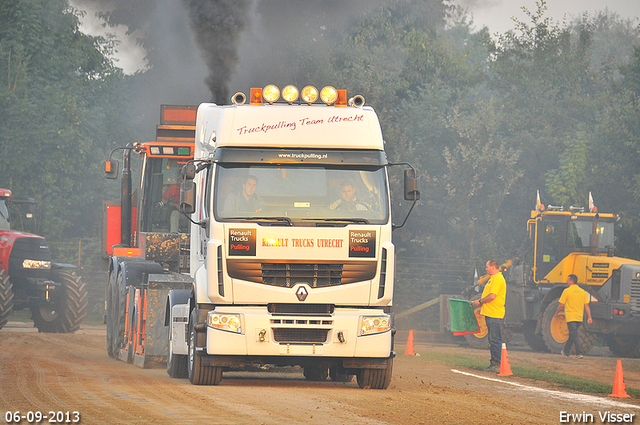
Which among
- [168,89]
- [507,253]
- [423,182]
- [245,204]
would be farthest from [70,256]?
[245,204]

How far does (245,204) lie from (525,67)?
3761 centimetres

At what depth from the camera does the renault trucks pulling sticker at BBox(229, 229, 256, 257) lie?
12.0 meters

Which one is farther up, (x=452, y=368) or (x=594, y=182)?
(x=594, y=182)

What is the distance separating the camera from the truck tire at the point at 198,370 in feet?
41.6

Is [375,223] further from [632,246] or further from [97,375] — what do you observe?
[632,246]

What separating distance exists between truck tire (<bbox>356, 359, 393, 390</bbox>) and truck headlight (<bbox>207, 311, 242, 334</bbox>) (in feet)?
6.90

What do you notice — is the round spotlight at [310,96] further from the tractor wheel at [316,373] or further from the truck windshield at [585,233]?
the truck windshield at [585,233]

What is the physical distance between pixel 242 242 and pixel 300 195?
3.21 ft

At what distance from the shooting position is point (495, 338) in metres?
17.8

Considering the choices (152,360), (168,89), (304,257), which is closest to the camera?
(304,257)

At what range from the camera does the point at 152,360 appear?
16016 millimetres

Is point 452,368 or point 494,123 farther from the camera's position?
point 494,123

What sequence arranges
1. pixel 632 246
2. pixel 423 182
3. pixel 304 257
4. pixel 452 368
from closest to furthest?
pixel 304 257 → pixel 452 368 → pixel 632 246 → pixel 423 182

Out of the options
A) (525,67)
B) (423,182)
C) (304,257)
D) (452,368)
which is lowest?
(452,368)
